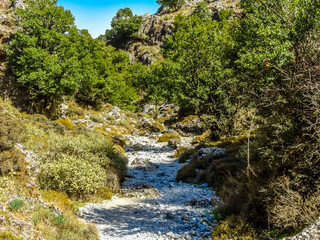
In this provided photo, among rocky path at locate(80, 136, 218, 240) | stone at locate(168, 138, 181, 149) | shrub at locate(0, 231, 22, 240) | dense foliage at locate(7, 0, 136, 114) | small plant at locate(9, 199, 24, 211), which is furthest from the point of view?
stone at locate(168, 138, 181, 149)

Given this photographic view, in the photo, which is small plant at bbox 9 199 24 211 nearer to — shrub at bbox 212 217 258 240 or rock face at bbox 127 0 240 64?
shrub at bbox 212 217 258 240

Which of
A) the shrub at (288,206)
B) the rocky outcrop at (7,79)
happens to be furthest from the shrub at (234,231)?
the rocky outcrop at (7,79)

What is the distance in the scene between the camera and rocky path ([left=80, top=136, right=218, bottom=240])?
23.5ft

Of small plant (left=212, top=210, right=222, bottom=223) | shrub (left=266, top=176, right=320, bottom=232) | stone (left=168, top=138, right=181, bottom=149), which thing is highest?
stone (left=168, top=138, right=181, bottom=149)

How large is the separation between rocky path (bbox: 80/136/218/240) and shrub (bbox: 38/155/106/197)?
796 mm

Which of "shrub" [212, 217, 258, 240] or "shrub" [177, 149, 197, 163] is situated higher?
"shrub" [177, 149, 197, 163]

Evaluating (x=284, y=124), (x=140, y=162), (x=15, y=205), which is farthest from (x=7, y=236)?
(x=140, y=162)

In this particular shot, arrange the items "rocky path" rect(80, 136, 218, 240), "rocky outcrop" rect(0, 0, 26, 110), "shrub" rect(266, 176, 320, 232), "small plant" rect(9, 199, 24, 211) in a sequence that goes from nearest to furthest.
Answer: "shrub" rect(266, 176, 320, 232), "small plant" rect(9, 199, 24, 211), "rocky path" rect(80, 136, 218, 240), "rocky outcrop" rect(0, 0, 26, 110)

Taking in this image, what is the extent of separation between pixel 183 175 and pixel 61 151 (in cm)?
686

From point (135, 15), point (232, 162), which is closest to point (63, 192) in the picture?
point (232, 162)

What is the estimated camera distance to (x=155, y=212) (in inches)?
351

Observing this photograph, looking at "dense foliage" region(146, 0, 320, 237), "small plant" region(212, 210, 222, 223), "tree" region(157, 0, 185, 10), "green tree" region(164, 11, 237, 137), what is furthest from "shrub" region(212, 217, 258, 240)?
"tree" region(157, 0, 185, 10)

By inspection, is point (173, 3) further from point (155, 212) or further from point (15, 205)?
point (15, 205)

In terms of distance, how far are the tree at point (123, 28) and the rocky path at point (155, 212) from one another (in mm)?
86183
